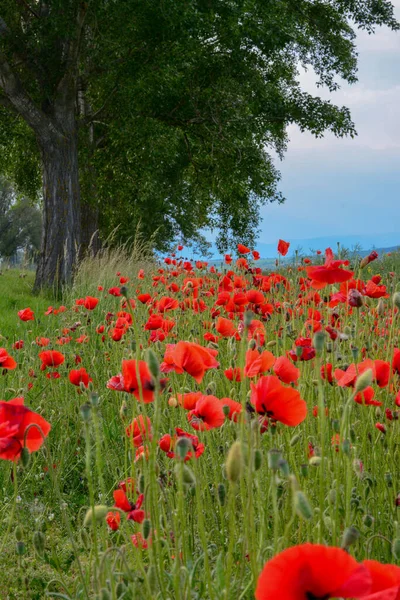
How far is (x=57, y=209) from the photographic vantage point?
11.7 m

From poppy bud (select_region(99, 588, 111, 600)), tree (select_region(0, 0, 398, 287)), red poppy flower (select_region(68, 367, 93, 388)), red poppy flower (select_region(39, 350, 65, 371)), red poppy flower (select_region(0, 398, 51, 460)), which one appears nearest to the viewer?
poppy bud (select_region(99, 588, 111, 600))

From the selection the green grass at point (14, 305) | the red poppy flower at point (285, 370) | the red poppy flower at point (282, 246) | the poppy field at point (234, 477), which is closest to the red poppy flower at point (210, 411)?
the poppy field at point (234, 477)

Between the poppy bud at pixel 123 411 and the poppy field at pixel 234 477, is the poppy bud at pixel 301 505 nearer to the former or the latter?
the poppy field at pixel 234 477

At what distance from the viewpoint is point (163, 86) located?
39.3ft

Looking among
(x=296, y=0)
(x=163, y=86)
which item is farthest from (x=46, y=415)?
(x=296, y=0)

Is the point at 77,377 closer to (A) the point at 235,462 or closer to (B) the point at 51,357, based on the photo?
(B) the point at 51,357

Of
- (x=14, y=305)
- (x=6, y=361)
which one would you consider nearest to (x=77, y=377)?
(x=6, y=361)

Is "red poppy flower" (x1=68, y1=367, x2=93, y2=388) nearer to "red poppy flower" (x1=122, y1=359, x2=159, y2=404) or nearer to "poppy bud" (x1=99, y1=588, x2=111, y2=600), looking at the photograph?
"red poppy flower" (x1=122, y1=359, x2=159, y2=404)

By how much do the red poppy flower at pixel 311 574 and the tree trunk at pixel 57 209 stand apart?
36.4 ft

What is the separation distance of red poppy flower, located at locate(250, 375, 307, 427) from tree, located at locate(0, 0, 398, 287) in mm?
8825

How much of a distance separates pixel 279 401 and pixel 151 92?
37.0 ft

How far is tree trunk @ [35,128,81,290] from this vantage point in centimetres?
1162

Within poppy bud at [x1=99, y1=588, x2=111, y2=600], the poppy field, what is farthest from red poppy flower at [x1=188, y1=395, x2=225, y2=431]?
poppy bud at [x1=99, y1=588, x2=111, y2=600]

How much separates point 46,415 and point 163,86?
940cm
